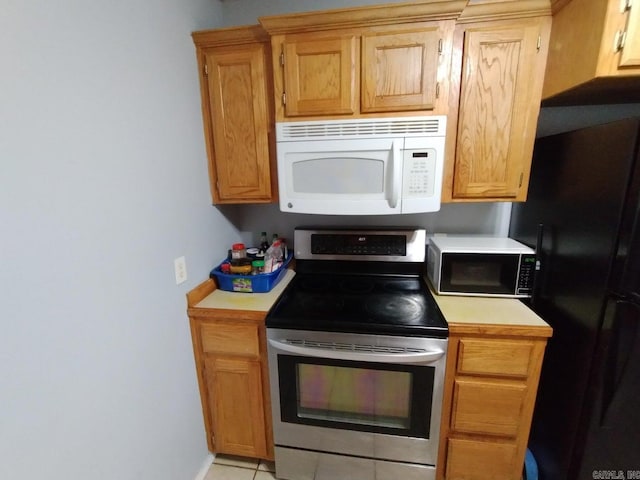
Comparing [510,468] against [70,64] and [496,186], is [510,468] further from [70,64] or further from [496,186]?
[70,64]

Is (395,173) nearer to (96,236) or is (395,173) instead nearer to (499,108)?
(499,108)

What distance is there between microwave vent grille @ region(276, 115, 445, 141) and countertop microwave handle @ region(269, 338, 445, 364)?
3.08 feet

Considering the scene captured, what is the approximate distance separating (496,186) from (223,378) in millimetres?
1638

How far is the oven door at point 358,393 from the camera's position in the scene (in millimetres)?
1217

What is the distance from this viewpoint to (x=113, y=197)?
3.18 ft

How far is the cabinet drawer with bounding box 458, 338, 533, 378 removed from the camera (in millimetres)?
1192

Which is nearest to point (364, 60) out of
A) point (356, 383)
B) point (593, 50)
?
point (593, 50)

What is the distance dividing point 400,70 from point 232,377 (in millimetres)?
1644

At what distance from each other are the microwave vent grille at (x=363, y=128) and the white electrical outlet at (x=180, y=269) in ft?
2.43

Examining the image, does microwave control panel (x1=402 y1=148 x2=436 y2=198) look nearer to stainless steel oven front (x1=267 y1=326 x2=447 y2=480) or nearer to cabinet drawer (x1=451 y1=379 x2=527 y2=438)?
stainless steel oven front (x1=267 y1=326 x2=447 y2=480)

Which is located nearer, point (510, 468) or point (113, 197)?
point (113, 197)

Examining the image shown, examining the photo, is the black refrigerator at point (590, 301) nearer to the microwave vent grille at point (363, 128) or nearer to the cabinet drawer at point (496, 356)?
the cabinet drawer at point (496, 356)

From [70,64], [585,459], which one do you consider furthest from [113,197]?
[585,459]

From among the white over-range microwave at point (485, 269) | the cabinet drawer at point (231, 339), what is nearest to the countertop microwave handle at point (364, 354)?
the cabinet drawer at point (231, 339)
